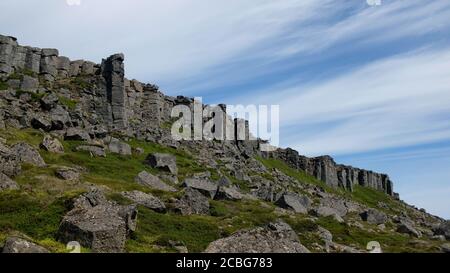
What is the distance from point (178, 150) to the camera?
Result: 11838 cm

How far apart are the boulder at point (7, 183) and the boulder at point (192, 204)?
56.4 feet

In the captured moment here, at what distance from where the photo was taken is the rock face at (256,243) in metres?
26.1

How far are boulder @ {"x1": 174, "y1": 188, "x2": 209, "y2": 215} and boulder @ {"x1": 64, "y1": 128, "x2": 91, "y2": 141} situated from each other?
36222mm

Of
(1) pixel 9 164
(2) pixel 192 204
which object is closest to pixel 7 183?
(1) pixel 9 164

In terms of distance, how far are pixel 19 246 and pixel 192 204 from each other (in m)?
38.4

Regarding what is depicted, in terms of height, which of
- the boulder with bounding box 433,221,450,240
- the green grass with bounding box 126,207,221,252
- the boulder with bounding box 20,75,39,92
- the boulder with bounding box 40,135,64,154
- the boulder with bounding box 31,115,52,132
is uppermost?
the boulder with bounding box 20,75,39,92

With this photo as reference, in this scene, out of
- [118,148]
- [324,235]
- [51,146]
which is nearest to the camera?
[324,235]

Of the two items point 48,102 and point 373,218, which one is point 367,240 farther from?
point 48,102

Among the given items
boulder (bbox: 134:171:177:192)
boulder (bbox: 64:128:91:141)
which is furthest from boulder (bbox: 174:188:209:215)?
boulder (bbox: 64:128:91:141)

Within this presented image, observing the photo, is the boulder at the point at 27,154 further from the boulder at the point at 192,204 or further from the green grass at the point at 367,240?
the green grass at the point at 367,240

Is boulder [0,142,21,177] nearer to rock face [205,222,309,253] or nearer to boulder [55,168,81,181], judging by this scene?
boulder [55,168,81,181]

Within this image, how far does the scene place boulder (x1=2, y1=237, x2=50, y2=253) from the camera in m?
20.7

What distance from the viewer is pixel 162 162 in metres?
88.5
